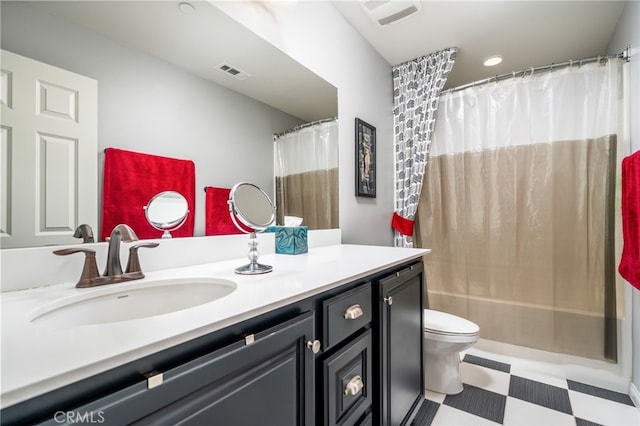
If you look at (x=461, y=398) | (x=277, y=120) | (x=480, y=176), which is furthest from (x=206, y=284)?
(x=480, y=176)

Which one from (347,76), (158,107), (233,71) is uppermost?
(347,76)

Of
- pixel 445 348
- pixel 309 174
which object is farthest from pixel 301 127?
pixel 445 348

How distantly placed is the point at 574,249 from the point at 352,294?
1699 millimetres

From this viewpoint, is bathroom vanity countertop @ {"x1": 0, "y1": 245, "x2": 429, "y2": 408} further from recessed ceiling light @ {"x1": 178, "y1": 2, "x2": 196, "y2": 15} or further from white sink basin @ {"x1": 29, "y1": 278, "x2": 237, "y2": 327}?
recessed ceiling light @ {"x1": 178, "y1": 2, "x2": 196, "y2": 15}

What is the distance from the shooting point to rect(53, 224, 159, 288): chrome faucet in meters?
0.73

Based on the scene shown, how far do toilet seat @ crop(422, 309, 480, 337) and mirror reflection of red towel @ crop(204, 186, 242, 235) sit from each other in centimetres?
106

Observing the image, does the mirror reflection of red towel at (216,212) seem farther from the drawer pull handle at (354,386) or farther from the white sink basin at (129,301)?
the drawer pull handle at (354,386)

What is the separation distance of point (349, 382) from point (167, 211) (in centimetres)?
83

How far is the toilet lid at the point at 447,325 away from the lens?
152 centimetres

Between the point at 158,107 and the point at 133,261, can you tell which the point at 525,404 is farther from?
the point at 158,107

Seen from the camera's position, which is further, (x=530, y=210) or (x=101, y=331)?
(x=530, y=210)

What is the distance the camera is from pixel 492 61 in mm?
2311

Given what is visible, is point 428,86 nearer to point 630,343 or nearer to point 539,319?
point 539,319

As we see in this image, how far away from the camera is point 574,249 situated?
1745 mm
